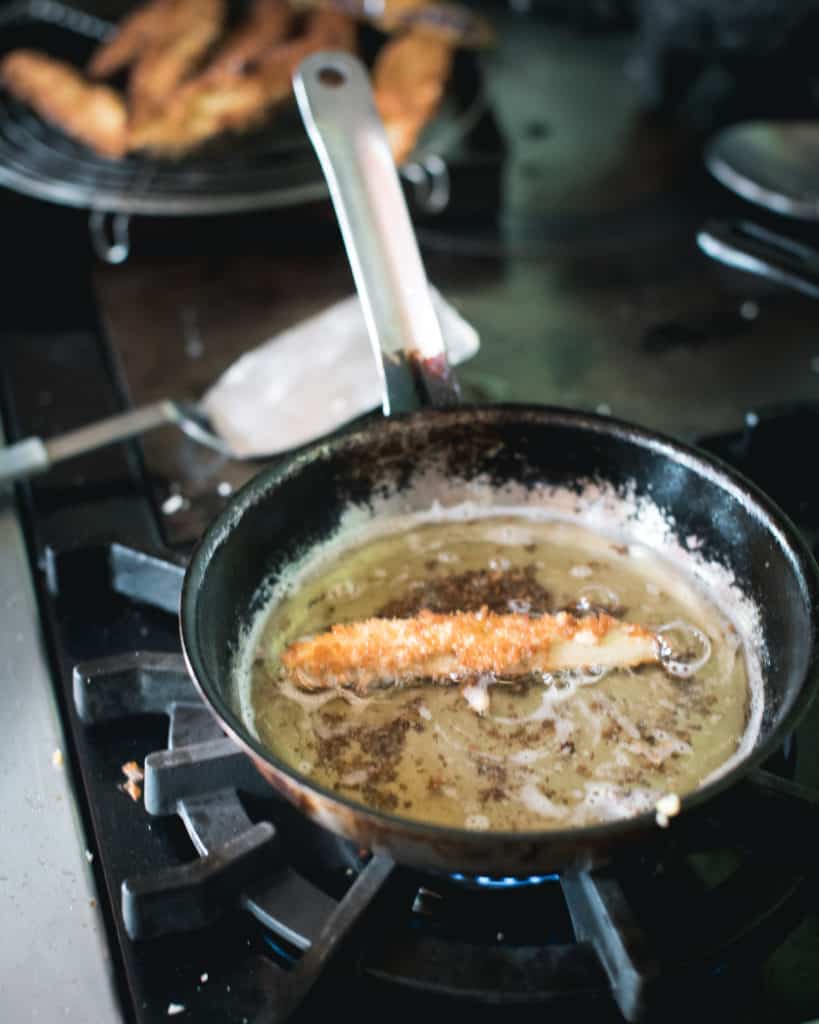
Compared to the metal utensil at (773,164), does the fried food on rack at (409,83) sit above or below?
above

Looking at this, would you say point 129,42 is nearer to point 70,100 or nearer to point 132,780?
point 70,100

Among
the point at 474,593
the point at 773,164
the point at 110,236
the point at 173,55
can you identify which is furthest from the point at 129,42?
the point at 474,593

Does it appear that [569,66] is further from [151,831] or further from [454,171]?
[151,831]

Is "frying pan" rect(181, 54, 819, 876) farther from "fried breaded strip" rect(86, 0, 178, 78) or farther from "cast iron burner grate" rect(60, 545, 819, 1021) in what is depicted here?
"fried breaded strip" rect(86, 0, 178, 78)

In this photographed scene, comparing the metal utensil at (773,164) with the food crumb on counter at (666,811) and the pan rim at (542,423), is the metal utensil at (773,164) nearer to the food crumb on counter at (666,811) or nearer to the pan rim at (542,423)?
the pan rim at (542,423)

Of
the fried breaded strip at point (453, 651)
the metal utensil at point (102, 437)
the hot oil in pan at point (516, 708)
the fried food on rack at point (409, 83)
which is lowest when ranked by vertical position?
the hot oil in pan at point (516, 708)

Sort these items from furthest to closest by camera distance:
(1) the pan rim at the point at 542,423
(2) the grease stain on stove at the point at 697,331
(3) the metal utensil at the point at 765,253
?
(2) the grease stain on stove at the point at 697,331 < (3) the metal utensil at the point at 765,253 < (1) the pan rim at the point at 542,423

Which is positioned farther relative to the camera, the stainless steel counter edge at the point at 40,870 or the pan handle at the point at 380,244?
the pan handle at the point at 380,244

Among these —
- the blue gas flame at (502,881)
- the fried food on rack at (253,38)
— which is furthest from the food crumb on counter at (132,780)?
the fried food on rack at (253,38)

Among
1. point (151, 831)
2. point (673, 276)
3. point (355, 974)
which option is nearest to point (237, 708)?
point (151, 831)
